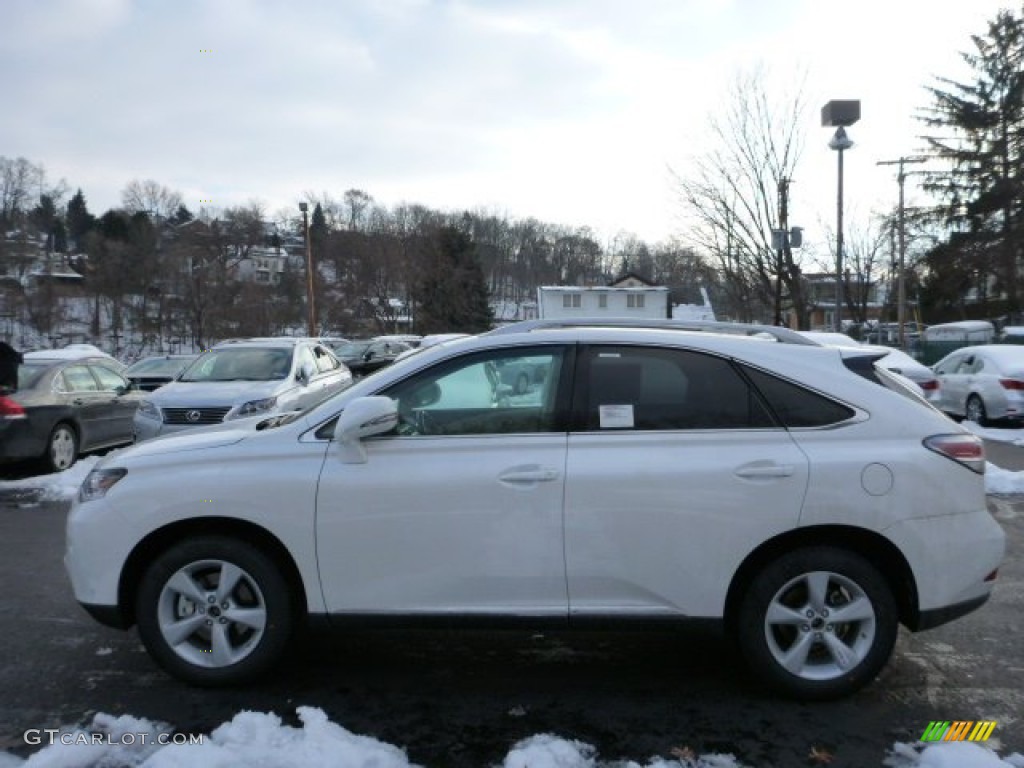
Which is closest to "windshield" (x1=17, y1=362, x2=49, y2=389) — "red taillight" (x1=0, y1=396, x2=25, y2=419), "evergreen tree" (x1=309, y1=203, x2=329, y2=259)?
"red taillight" (x1=0, y1=396, x2=25, y2=419)

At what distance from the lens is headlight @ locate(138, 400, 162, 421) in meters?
9.27

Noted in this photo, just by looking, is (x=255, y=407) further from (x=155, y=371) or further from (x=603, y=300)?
→ (x=603, y=300)

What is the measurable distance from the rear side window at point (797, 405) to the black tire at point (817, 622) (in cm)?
57

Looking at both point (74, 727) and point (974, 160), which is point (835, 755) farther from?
point (974, 160)

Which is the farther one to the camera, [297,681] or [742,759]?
[297,681]

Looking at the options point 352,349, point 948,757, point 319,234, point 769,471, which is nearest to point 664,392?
point 769,471

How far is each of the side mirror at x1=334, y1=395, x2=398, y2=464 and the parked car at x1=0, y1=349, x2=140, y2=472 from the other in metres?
7.27

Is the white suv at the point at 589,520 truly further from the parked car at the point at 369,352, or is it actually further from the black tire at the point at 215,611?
the parked car at the point at 369,352

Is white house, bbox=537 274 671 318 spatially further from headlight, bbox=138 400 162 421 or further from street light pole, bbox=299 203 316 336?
headlight, bbox=138 400 162 421

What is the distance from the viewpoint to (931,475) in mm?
3590

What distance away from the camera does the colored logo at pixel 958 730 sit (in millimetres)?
3381

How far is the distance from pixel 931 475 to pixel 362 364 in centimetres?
2570

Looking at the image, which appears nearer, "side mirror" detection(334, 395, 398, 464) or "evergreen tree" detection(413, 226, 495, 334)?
"side mirror" detection(334, 395, 398, 464)

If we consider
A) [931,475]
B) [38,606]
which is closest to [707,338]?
[931,475]
